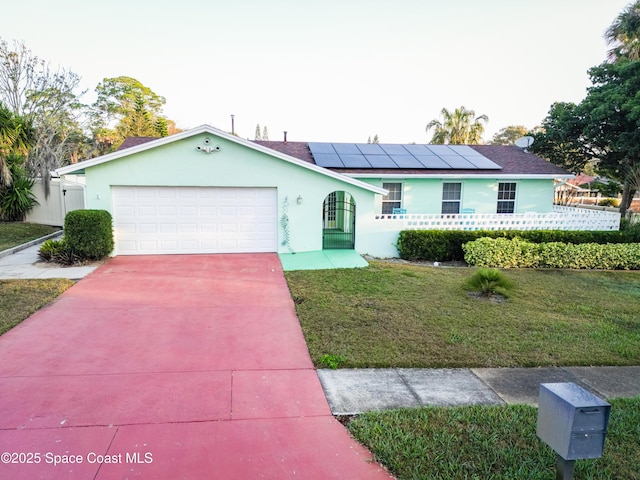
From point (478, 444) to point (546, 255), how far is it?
32.8 feet

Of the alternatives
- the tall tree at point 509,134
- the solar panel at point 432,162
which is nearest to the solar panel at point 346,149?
the solar panel at point 432,162

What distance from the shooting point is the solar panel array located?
15844mm

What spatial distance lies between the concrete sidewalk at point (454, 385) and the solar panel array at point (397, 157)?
37.5ft

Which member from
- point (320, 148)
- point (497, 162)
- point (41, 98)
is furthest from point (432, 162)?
point (41, 98)

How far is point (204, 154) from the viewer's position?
12.0m

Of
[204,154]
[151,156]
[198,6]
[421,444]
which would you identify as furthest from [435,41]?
[421,444]

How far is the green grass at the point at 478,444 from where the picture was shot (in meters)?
3.16

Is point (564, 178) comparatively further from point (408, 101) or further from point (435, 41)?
point (408, 101)

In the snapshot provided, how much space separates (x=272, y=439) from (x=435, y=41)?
619 inches

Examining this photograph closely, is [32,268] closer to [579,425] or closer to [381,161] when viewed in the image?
[579,425]

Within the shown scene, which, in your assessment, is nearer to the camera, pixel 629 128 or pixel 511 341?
pixel 511 341

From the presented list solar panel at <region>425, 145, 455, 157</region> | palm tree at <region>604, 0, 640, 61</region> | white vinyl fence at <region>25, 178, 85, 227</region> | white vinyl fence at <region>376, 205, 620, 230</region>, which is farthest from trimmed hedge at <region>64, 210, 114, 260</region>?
palm tree at <region>604, 0, 640, 61</region>

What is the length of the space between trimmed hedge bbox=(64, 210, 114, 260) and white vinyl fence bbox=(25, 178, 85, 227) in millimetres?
7408

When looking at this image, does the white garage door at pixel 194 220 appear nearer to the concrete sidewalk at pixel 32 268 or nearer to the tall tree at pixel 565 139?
the concrete sidewalk at pixel 32 268
